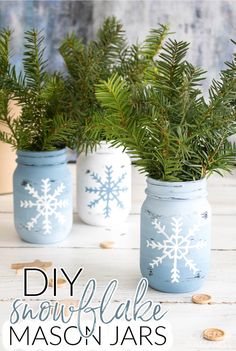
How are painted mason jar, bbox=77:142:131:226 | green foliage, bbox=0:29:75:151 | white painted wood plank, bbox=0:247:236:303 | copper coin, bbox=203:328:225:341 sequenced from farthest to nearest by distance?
painted mason jar, bbox=77:142:131:226
green foliage, bbox=0:29:75:151
white painted wood plank, bbox=0:247:236:303
copper coin, bbox=203:328:225:341

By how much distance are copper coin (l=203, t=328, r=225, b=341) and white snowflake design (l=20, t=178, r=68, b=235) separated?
31 cm

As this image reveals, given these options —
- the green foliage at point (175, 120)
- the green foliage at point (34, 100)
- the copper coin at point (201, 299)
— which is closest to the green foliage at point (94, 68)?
the green foliage at point (34, 100)

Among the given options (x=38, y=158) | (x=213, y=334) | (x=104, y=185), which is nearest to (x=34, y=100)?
(x=38, y=158)

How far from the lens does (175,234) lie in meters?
0.87

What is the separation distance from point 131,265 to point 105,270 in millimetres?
37

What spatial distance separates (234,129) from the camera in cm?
86

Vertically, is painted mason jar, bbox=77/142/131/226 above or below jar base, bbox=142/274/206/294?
above

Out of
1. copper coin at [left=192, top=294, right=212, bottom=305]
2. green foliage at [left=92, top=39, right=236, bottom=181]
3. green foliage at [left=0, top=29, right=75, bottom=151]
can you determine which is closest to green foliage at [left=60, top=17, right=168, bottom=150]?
green foliage at [left=0, top=29, right=75, bottom=151]

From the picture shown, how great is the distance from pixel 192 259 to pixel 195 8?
74 centimetres

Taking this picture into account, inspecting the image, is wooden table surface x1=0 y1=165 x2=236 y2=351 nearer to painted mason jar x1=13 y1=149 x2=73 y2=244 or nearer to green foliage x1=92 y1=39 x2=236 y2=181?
painted mason jar x1=13 y1=149 x2=73 y2=244

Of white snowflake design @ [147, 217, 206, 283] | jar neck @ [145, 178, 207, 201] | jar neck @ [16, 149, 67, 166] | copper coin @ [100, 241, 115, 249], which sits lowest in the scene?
copper coin @ [100, 241, 115, 249]

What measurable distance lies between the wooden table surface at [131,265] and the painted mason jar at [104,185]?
21mm

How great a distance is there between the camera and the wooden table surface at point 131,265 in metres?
0.83

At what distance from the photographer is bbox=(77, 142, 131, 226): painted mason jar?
3.66 feet
